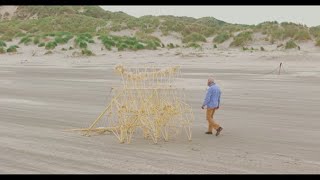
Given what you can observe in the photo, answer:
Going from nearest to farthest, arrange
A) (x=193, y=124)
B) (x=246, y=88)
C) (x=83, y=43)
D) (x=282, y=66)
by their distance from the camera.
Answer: (x=193, y=124) < (x=246, y=88) < (x=282, y=66) < (x=83, y=43)

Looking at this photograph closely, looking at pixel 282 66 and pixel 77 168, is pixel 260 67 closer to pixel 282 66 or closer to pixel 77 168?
pixel 282 66

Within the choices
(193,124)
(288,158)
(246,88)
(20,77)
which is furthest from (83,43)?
(288,158)

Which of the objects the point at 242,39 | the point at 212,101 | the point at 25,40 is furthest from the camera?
the point at 25,40

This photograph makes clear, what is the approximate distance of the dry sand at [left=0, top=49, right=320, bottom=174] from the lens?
1066 cm

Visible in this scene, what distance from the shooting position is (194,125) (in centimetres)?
1503

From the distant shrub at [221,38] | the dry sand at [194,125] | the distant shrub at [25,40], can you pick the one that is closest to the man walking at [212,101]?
the dry sand at [194,125]

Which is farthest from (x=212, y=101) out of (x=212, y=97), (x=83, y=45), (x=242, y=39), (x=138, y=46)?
(x=242, y=39)

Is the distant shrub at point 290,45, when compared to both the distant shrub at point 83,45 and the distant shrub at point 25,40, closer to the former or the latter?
the distant shrub at point 83,45

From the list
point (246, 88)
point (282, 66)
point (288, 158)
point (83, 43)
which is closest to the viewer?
point (288, 158)

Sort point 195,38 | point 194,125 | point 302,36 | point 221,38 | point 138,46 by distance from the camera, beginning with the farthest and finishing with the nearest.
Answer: point 195,38, point 221,38, point 138,46, point 302,36, point 194,125

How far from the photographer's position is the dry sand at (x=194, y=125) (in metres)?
10.7

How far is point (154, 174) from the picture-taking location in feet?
32.5

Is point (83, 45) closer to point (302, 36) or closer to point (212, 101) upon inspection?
point (302, 36)

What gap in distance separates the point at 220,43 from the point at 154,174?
3629 centimetres
